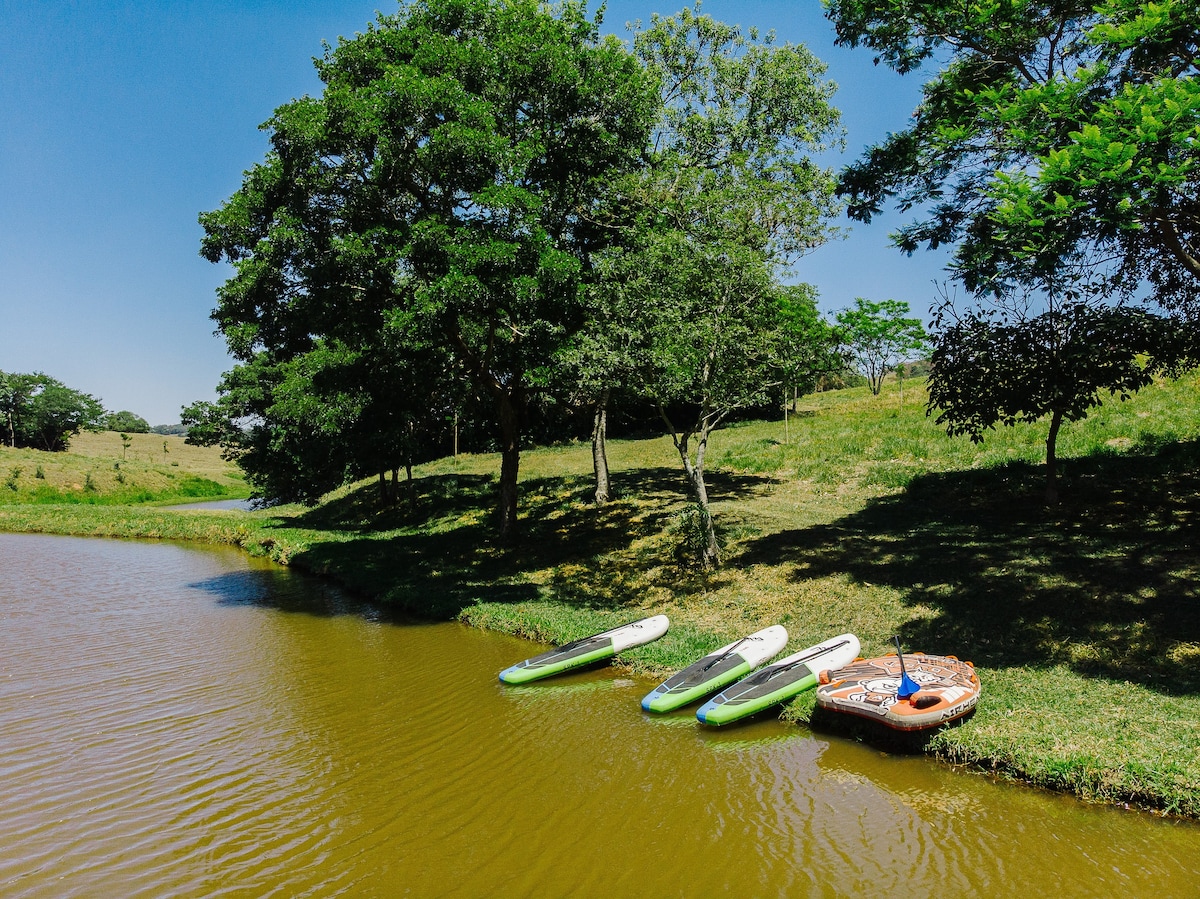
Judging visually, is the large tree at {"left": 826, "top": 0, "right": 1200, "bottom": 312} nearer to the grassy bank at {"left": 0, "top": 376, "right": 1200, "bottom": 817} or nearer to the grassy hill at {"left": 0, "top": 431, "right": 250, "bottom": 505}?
the grassy bank at {"left": 0, "top": 376, "right": 1200, "bottom": 817}

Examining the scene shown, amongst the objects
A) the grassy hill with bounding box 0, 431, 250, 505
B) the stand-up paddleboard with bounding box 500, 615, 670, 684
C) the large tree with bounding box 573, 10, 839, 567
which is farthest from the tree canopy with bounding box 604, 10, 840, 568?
the grassy hill with bounding box 0, 431, 250, 505

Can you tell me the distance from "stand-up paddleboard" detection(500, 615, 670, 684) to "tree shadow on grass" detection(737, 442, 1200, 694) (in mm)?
3724

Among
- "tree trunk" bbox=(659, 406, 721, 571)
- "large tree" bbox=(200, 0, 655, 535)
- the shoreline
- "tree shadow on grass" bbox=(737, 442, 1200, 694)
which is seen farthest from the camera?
"tree trunk" bbox=(659, 406, 721, 571)

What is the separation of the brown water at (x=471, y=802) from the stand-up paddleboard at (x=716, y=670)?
1.36ft

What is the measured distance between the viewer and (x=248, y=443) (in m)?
31.4

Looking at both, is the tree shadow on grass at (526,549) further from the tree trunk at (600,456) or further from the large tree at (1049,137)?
the large tree at (1049,137)

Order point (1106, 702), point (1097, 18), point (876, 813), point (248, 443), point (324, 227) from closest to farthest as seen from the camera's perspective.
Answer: point (876, 813) < point (1106, 702) < point (1097, 18) < point (324, 227) < point (248, 443)

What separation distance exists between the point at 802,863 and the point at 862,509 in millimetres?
14484

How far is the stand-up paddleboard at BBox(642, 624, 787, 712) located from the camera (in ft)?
35.1

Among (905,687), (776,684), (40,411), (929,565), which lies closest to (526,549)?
(929,565)

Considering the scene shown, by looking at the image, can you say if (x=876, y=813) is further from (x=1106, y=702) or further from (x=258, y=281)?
(x=258, y=281)

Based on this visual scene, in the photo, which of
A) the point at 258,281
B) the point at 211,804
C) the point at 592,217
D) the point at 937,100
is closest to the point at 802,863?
the point at 211,804

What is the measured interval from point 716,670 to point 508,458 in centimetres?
1190

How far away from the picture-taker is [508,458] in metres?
21.6
